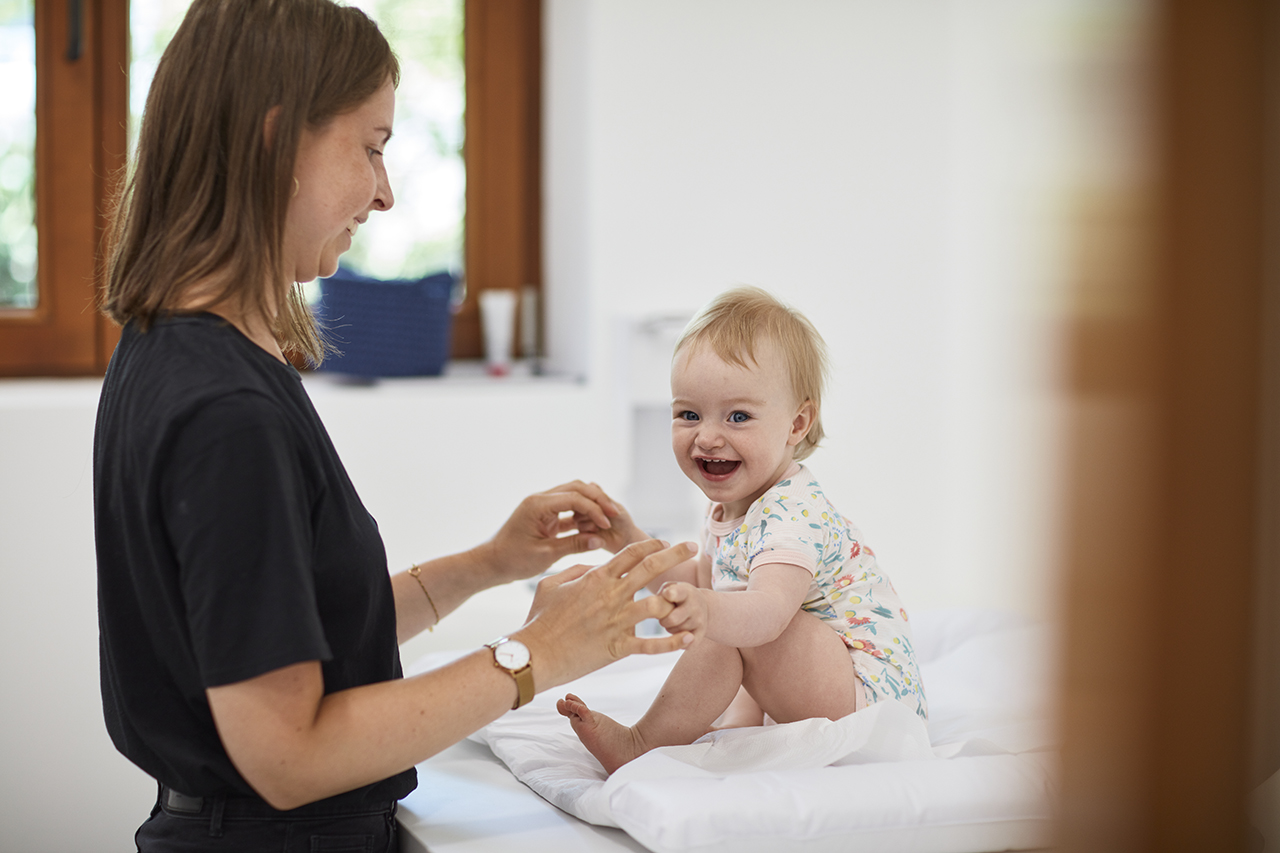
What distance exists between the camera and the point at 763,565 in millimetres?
1259

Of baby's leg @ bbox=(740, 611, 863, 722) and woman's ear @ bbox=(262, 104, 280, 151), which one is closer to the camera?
woman's ear @ bbox=(262, 104, 280, 151)

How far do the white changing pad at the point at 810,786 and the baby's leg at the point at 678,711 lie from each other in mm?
33

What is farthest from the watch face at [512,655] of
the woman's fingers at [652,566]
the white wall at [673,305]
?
the white wall at [673,305]

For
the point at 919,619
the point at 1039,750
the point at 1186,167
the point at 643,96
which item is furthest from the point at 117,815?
the point at 1186,167

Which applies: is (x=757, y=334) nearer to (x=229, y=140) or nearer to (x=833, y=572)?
(x=833, y=572)

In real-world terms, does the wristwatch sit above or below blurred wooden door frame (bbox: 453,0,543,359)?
below

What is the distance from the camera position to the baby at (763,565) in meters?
1.26

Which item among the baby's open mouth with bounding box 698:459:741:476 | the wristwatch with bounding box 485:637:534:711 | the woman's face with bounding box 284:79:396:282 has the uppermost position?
the woman's face with bounding box 284:79:396:282

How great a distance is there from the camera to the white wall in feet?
6.66

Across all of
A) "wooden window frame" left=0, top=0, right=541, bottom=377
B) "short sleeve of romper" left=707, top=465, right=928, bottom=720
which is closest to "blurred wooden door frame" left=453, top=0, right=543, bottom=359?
"wooden window frame" left=0, top=0, right=541, bottom=377

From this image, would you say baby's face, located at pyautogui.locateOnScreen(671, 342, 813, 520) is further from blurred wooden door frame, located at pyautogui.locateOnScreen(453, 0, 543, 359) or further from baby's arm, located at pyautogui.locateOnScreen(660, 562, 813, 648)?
blurred wooden door frame, located at pyautogui.locateOnScreen(453, 0, 543, 359)

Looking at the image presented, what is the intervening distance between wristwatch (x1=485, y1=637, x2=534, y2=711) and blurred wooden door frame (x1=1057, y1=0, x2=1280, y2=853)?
611mm

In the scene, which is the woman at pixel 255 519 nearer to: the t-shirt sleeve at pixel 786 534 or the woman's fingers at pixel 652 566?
the woman's fingers at pixel 652 566

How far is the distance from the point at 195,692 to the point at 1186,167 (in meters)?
0.87
